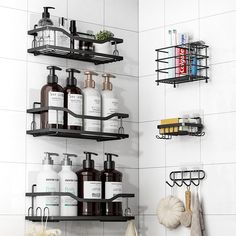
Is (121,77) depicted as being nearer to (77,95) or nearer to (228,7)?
(77,95)

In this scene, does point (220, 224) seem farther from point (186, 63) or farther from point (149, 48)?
point (149, 48)

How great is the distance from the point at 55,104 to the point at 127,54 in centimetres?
64

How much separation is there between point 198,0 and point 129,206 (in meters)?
1.02

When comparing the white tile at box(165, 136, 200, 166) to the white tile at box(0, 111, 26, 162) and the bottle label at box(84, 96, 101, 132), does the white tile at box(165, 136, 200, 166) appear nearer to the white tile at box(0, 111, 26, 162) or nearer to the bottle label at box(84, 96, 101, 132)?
the bottle label at box(84, 96, 101, 132)

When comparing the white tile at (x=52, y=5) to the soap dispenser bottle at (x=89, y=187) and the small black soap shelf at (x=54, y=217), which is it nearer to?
the soap dispenser bottle at (x=89, y=187)

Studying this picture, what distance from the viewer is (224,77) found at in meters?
2.98

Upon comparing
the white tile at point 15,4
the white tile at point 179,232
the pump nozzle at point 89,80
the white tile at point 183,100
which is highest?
the white tile at point 15,4

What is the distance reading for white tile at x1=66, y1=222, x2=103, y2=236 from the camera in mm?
3033

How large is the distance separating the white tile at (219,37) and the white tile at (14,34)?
80cm

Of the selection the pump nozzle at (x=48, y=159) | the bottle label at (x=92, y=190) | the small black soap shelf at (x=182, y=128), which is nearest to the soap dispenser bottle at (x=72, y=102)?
the pump nozzle at (x=48, y=159)

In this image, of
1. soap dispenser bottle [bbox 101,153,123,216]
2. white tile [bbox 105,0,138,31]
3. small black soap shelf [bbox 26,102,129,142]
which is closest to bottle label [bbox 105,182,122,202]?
soap dispenser bottle [bbox 101,153,123,216]

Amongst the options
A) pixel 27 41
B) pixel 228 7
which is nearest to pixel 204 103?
pixel 228 7

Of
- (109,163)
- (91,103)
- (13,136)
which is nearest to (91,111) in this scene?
(91,103)

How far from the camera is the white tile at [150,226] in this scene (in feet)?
10.5
